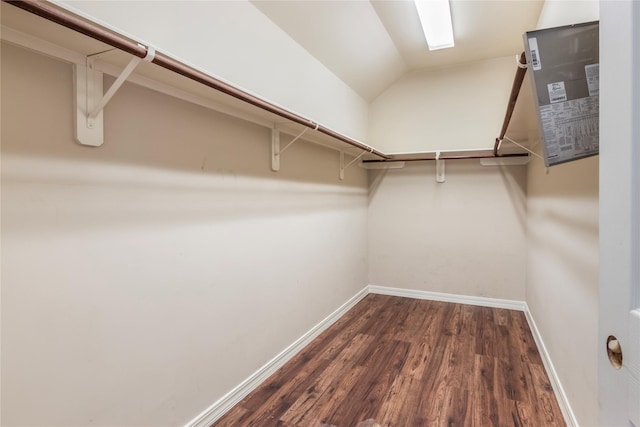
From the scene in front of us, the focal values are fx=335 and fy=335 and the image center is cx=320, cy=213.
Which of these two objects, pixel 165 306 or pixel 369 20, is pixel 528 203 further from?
pixel 165 306

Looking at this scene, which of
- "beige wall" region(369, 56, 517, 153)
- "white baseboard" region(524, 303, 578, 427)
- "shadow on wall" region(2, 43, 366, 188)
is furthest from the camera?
"beige wall" region(369, 56, 517, 153)

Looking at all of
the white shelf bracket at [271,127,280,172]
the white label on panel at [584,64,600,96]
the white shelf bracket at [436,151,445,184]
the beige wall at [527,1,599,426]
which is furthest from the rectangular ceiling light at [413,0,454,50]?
the white label on panel at [584,64,600,96]

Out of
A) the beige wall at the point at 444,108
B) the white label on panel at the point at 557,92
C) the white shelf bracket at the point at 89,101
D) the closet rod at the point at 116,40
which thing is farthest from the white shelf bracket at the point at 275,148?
the beige wall at the point at 444,108

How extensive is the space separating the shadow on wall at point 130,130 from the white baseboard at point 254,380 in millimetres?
1226

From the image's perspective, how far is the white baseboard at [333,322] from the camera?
1765 millimetres

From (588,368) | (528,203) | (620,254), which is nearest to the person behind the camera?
(620,254)

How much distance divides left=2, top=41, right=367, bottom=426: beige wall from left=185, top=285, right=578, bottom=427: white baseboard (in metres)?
0.06

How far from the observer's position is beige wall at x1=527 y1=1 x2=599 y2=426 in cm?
139

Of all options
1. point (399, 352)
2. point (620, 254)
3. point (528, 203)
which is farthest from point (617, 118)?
point (528, 203)

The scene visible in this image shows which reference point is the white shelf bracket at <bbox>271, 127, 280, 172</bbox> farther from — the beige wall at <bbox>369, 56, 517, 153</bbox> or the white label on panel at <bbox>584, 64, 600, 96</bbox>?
the beige wall at <bbox>369, 56, 517, 153</bbox>

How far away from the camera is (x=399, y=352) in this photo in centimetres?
255

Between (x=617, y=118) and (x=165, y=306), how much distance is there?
1634 millimetres

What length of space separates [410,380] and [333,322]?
107 cm

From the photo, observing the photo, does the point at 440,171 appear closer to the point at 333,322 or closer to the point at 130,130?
the point at 333,322
